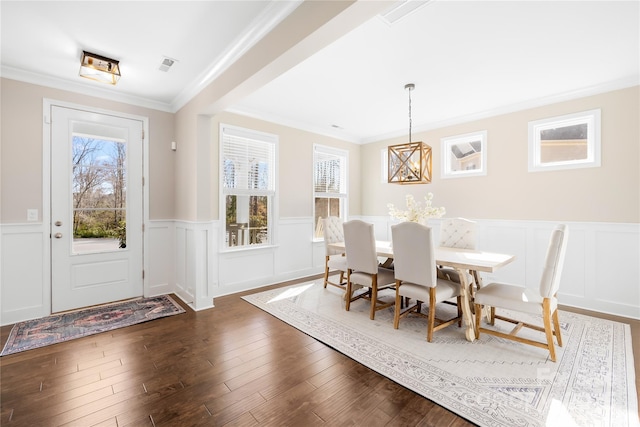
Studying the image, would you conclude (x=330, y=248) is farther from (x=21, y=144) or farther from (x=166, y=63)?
(x=21, y=144)

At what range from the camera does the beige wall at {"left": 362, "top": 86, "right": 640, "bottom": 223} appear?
3.37 meters

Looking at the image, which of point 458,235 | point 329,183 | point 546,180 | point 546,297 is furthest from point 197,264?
point 546,180

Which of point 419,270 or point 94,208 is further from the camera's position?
point 94,208

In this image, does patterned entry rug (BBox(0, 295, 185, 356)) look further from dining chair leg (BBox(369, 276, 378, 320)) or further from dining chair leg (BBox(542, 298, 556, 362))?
dining chair leg (BBox(542, 298, 556, 362))

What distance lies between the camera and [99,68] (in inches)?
110

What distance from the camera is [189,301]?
3.71m

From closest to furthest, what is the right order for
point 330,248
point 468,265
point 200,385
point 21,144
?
point 200,385, point 468,265, point 21,144, point 330,248

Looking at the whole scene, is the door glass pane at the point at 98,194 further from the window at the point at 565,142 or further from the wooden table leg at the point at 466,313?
the window at the point at 565,142

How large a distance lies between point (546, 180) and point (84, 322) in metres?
5.74

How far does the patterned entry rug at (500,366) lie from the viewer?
1.80m

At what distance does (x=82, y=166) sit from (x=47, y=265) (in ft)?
3.82

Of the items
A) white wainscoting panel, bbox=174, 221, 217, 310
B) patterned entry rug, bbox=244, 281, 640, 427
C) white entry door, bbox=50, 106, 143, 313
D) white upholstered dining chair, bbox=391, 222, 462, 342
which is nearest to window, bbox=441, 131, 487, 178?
patterned entry rug, bbox=244, 281, 640, 427

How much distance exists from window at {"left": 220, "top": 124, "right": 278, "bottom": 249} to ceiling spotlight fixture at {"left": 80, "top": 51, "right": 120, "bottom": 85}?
1361 mm

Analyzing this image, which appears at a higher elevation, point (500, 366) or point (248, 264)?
point (248, 264)
